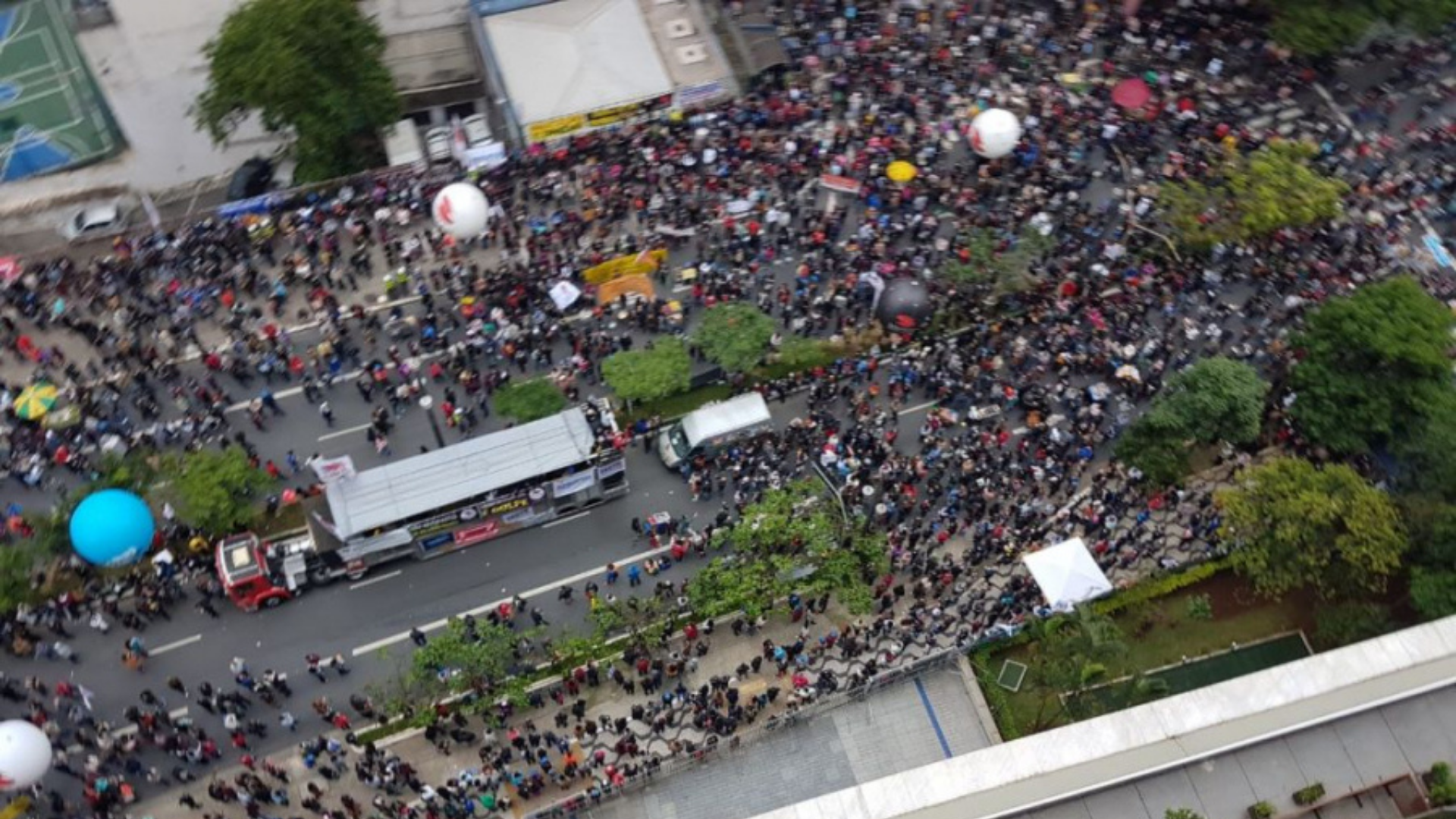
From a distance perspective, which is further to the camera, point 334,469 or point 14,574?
point 334,469

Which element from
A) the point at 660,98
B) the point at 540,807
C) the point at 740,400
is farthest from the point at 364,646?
the point at 660,98

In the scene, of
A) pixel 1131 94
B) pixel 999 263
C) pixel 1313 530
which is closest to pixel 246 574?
pixel 999 263

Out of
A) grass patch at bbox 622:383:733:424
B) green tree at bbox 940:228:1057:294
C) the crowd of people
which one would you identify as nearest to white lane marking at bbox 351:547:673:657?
the crowd of people

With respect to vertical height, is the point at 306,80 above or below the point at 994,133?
above

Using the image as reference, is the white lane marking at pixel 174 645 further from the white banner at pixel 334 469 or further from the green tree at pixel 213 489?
the white banner at pixel 334 469

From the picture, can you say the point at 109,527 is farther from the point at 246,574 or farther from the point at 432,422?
the point at 432,422

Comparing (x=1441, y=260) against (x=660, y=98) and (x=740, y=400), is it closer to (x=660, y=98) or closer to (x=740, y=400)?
(x=740, y=400)

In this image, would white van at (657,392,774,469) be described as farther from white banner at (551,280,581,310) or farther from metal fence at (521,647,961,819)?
metal fence at (521,647,961,819)
